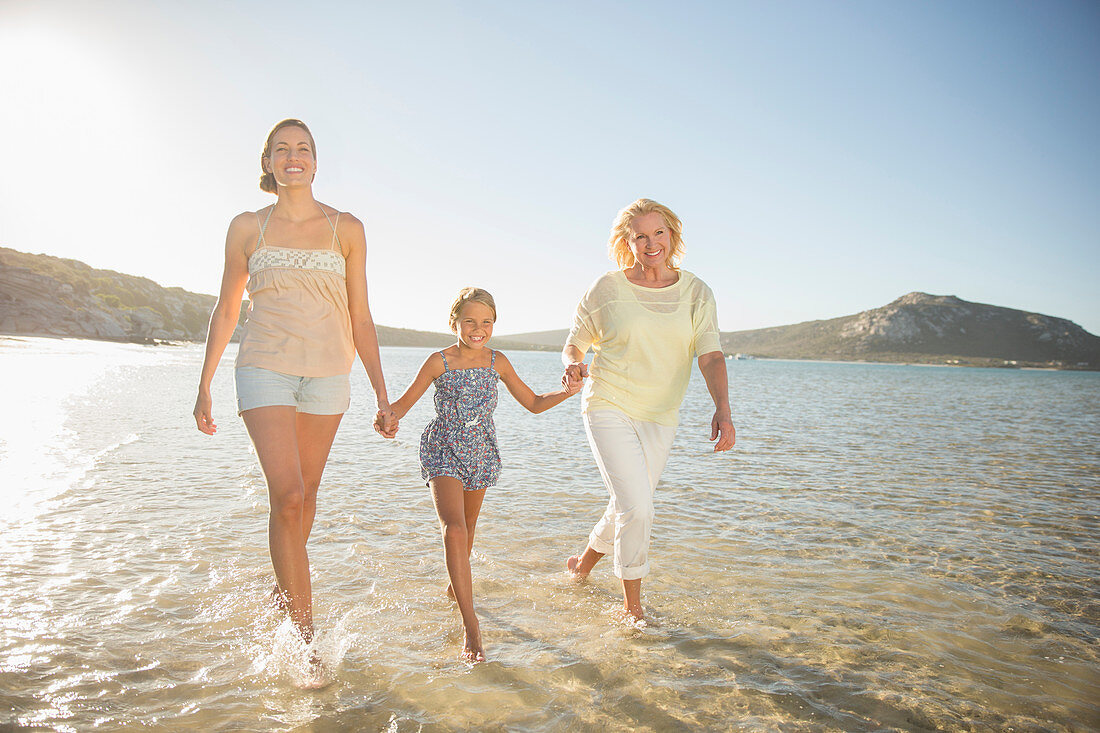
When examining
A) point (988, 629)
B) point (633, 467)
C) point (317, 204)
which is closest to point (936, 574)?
point (988, 629)

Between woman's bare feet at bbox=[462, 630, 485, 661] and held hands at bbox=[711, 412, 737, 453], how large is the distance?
1760 millimetres

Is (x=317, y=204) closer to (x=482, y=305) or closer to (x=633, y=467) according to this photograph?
(x=482, y=305)

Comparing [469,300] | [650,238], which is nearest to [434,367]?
[469,300]

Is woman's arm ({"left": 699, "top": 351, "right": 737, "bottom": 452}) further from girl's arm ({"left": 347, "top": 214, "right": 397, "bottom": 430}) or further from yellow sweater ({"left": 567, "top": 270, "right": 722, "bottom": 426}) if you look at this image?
girl's arm ({"left": 347, "top": 214, "right": 397, "bottom": 430})

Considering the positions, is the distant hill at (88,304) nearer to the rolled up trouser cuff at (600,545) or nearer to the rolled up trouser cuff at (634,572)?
the rolled up trouser cuff at (600,545)

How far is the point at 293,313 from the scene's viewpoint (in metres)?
3.54

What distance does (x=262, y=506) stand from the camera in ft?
22.6

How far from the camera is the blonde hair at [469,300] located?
420 centimetres

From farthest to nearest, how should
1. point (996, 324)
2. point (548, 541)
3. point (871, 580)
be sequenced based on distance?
point (996, 324) → point (548, 541) → point (871, 580)

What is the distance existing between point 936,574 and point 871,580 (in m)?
0.70

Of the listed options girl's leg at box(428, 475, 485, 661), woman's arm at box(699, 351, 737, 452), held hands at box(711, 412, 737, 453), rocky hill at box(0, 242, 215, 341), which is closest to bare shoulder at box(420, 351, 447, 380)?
girl's leg at box(428, 475, 485, 661)

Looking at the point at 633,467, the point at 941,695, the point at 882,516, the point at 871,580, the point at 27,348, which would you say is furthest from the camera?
the point at 27,348

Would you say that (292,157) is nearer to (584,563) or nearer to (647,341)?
(647,341)

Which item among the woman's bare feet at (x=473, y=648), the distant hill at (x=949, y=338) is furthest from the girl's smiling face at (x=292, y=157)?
the distant hill at (x=949, y=338)
